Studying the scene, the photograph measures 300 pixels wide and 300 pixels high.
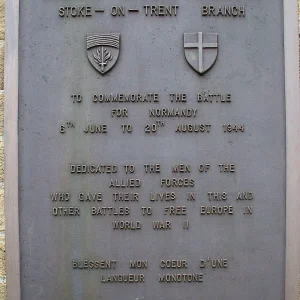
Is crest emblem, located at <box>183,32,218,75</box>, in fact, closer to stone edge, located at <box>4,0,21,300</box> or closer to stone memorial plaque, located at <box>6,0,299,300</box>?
stone memorial plaque, located at <box>6,0,299,300</box>

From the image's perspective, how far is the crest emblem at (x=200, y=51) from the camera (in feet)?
10.1

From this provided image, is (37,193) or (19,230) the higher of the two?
(37,193)

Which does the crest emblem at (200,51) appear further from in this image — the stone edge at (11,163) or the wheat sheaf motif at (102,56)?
the stone edge at (11,163)

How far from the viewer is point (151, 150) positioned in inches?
121

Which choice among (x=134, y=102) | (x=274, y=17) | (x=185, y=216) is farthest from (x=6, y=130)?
(x=274, y=17)

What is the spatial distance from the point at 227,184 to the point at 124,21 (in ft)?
3.92

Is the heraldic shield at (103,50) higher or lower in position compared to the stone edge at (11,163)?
higher

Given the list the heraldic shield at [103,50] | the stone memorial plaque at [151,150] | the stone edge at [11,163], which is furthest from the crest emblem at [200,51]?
the stone edge at [11,163]

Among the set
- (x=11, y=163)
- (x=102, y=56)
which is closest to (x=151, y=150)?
(x=102, y=56)

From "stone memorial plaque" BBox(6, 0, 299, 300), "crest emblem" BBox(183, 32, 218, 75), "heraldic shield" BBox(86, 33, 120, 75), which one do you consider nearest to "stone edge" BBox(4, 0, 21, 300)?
"stone memorial plaque" BBox(6, 0, 299, 300)

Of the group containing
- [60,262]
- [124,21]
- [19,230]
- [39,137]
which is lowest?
[60,262]

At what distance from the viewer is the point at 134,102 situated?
3096mm

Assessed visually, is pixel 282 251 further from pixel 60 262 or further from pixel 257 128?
pixel 60 262

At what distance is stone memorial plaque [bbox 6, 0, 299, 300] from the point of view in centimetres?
304
